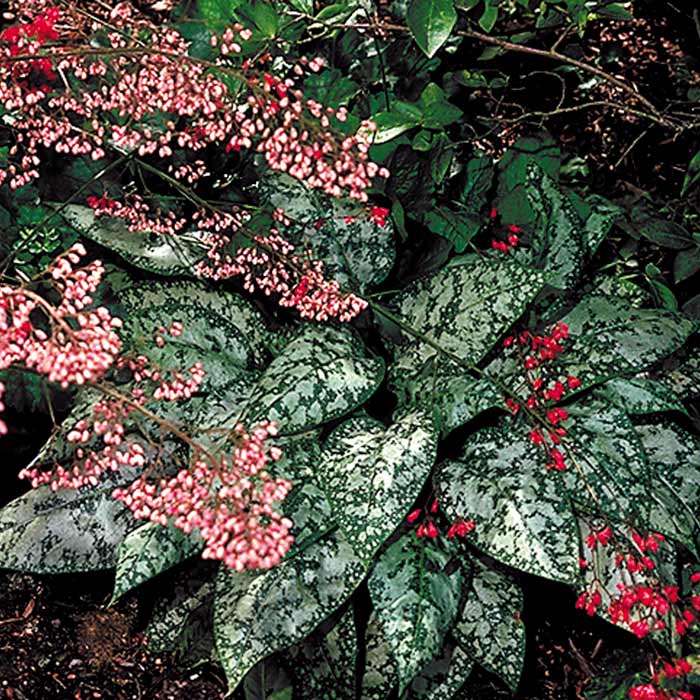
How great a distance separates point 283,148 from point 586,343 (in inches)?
48.6

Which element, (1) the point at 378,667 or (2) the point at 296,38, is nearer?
(1) the point at 378,667

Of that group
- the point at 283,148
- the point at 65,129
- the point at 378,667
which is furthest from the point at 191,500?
the point at 378,667

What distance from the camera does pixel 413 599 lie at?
8.39ft

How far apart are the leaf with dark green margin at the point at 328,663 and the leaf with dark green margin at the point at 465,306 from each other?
2.43 feet

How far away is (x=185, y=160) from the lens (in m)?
3.04

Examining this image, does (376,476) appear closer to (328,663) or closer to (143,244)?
(328,663)

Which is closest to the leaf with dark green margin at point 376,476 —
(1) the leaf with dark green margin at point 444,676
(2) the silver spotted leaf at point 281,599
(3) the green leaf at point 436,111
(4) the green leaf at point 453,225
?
(2) the silver spotted leaf at point 281,599

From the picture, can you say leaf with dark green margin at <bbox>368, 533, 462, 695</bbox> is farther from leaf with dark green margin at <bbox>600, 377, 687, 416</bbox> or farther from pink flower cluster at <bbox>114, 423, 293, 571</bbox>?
pink flower cluster at <bbox>114, 423, 293, 571</bbox>

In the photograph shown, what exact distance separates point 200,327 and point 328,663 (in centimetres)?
96

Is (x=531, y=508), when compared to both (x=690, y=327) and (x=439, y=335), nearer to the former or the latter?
(x=439, y=335)

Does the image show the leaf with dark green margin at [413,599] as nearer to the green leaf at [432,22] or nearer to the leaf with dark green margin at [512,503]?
the leaf with dark green margin at [512,503]

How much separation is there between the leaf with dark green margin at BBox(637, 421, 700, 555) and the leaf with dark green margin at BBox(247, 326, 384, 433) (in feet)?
2.57

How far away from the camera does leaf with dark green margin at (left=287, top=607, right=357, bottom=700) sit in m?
2.65

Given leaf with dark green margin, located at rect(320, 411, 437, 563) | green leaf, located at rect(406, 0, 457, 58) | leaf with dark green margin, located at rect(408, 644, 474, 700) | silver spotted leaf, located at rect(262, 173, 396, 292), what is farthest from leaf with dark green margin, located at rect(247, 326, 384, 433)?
green leaf, located at rect(406, 0, 457, 58)
